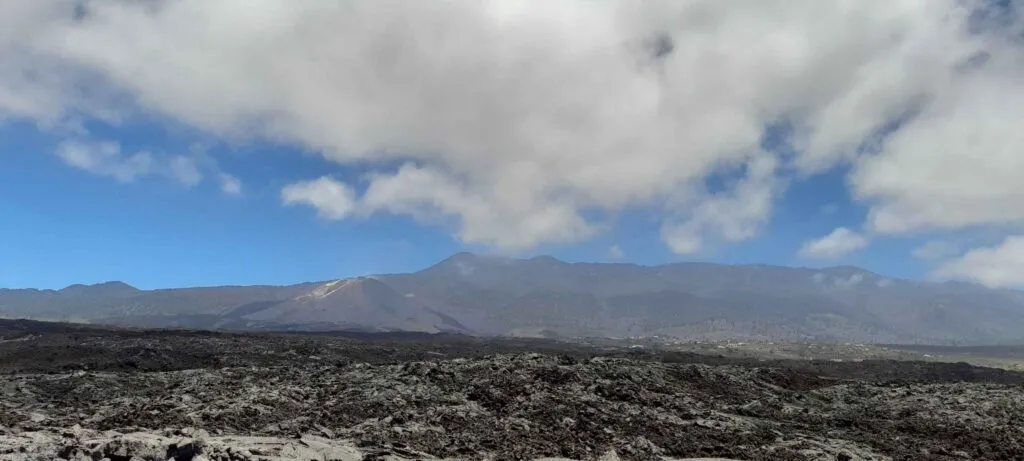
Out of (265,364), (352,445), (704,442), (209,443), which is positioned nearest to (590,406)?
(704,442)

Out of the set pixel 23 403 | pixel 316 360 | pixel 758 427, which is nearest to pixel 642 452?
pixel 758 427

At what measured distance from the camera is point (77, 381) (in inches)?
1251

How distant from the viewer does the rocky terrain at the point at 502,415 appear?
59.8 ft

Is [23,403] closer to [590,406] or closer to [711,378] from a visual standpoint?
[590,406]

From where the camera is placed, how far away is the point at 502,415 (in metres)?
24.1

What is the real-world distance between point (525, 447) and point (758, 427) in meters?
9.78

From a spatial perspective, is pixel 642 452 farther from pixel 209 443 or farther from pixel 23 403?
pixel 23 403

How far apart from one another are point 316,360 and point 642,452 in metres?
39.0

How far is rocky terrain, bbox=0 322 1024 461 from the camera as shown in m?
18.2

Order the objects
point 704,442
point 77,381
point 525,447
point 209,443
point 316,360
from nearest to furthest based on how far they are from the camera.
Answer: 1. point 209,443
2. point 525,447
3. point 704,442
4. point 77,381
5. point 316,360

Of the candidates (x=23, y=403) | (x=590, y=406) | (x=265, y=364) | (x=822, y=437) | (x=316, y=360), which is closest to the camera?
(x=822, y=437)

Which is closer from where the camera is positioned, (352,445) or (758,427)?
(352,445)

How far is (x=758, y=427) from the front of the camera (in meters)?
24.5

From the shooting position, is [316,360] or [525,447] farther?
[316,360]
